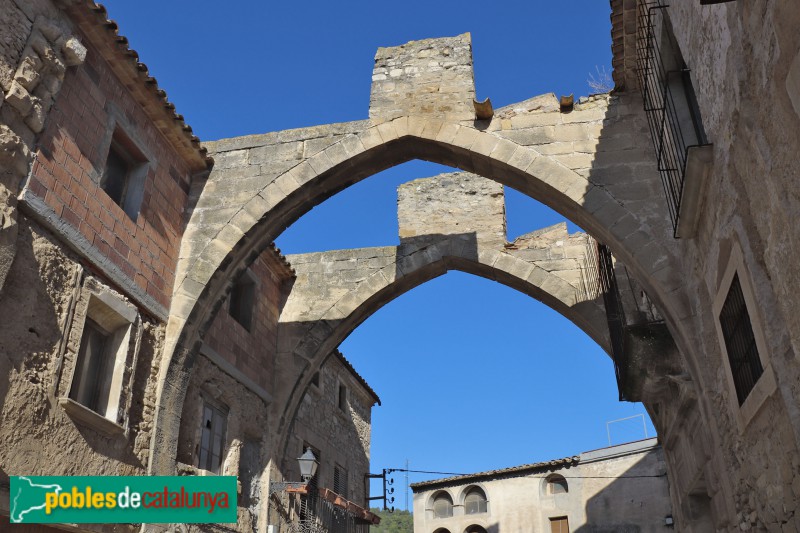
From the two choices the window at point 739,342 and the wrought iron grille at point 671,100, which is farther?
the wrought iron grille at point 671,100

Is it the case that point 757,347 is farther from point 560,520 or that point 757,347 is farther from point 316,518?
point 560,520

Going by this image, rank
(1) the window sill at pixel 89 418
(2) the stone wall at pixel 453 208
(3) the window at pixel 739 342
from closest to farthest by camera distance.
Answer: (3) the window at pixel 739 342 < (1) the window sill at pixel 89 418 < (2) the stone wall at pixel 453 208

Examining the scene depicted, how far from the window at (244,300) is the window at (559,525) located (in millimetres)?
12067

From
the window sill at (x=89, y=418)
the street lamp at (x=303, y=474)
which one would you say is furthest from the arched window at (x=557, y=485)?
the window sill at (x=89, y=418)

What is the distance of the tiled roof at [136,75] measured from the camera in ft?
20.3

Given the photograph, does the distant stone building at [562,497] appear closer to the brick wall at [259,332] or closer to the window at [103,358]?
the brick wall at [259,332]

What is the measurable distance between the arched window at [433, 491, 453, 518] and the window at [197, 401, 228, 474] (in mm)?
13449

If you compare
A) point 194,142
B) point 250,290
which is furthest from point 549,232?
point 194,142

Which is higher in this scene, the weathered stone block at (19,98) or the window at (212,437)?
the weathered stone block at (19,98)

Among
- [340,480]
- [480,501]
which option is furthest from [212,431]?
[480,501]

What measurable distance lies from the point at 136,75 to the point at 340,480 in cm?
811

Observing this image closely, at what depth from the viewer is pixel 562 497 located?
18.2 metres

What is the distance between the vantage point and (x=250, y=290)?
9.61 metres

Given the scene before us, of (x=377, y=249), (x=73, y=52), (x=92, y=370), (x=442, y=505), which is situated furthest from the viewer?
(x=442, y=505)
